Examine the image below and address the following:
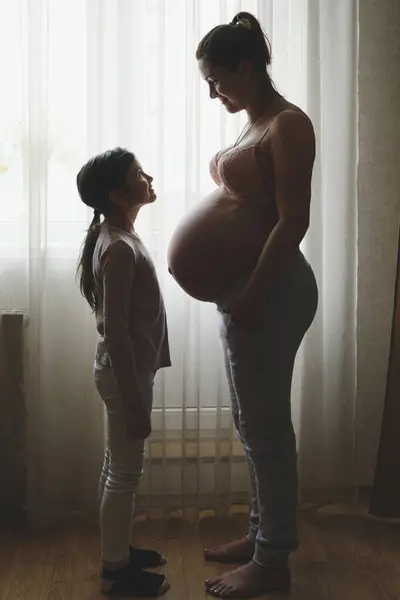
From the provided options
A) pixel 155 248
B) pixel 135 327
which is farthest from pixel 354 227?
pixel 135 327

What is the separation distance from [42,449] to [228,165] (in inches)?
43.6

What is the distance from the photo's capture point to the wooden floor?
193 cm

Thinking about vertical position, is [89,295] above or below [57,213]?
below

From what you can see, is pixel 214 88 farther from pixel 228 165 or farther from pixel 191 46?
pixel 191 46

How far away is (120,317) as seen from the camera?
175 centimetres

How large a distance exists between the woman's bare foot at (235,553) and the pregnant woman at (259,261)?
7.3 inches

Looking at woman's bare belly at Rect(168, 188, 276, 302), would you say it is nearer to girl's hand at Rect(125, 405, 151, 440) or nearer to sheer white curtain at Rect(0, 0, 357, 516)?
girl's hand at Rect(125, 405, 151, 440)

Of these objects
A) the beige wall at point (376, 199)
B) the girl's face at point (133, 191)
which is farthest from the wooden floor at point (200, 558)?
the girl's face at point (133, 191)

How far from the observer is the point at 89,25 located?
2.22 metres

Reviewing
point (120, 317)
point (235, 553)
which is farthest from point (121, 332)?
point (235, 553)

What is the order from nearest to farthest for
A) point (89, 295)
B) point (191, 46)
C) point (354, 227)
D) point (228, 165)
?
point (228, 165)
point (89, 295)
point (191, 46)
point (354, 227)

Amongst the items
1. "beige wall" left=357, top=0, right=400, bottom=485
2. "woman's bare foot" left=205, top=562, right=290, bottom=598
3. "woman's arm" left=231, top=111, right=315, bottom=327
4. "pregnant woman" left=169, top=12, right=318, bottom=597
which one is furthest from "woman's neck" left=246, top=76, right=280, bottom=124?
"woman's bare foot" left=205, top=562, right=290, bottom=598

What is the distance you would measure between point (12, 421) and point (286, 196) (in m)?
1.13

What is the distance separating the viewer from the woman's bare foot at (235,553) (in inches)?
81.8
